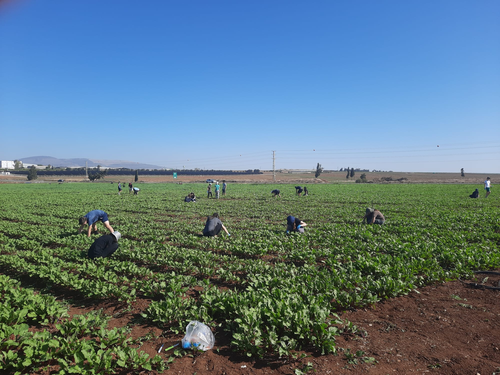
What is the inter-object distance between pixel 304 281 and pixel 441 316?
117 inches

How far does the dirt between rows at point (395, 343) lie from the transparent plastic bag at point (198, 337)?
0.13 m

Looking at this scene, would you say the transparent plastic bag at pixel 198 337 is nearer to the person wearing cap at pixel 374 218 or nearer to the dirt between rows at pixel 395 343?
the dirt between rows at pixel 395 343

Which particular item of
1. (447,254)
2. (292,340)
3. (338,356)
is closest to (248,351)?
(292,340)

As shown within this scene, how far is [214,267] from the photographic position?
888 centimetres

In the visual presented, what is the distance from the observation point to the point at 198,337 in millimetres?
5121

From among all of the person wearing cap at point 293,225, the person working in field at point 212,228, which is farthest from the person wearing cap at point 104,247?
the person wearing cap at point 293,225

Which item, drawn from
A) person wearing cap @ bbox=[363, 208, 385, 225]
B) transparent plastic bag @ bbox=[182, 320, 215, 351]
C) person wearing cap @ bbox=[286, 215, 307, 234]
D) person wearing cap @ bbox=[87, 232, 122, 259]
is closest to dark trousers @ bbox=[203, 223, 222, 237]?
person wearing cap @ bbox=[286, 215, 307, 234]

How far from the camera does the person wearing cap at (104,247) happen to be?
9.51 meters

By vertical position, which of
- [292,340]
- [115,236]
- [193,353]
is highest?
[115,236]

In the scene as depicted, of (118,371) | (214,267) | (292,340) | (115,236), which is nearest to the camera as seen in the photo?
(118,371)

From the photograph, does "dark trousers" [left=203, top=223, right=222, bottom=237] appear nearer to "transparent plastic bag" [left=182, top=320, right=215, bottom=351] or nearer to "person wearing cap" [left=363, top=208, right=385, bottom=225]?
"transparent plastic bag" [left=182, top=320, right=215, bottom=351]

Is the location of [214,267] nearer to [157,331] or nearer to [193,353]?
[157,331]

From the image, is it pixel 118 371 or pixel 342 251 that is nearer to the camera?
Answer: pixel 118 371

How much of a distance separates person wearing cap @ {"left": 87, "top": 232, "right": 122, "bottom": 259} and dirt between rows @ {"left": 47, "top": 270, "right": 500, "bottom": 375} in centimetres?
302
